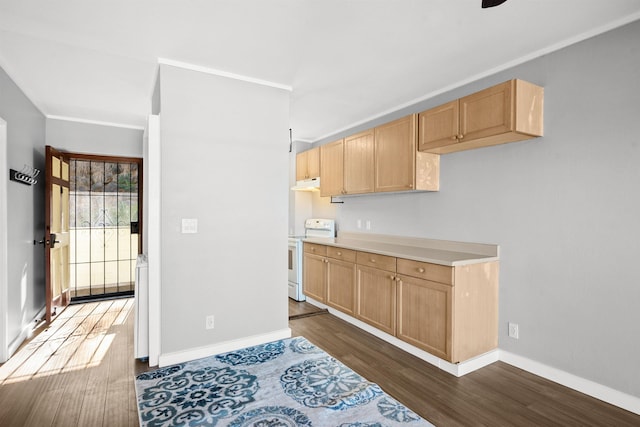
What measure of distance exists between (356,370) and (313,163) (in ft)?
10.6

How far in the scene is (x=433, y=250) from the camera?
3525 mm

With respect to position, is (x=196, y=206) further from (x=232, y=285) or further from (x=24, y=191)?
(x=24, y=191)

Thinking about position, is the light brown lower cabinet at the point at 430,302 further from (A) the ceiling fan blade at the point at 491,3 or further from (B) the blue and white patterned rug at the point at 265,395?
(A) the ceiling fan blade at the point at 491,3

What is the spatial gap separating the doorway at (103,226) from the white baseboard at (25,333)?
46.3 inches

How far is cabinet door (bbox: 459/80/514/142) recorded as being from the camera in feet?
8.50

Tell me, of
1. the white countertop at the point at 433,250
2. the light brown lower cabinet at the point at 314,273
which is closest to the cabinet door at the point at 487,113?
the white countertop at the point at 433,250

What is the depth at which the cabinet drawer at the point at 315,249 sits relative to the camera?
4.41m

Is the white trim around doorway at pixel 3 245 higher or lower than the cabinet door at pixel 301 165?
lower

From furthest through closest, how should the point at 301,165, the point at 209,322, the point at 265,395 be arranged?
the point at 301,165 < the point at 209,322 < the point at 265,395

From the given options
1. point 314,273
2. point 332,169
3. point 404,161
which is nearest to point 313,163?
point 332,169

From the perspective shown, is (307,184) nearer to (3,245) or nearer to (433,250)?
(433,250)

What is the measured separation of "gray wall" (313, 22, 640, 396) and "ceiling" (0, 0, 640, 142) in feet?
0.98

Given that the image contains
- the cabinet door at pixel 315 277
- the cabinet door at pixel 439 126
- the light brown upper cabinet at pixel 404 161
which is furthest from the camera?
the cabinet door at pixel 315 277

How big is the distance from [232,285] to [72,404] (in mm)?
1374
